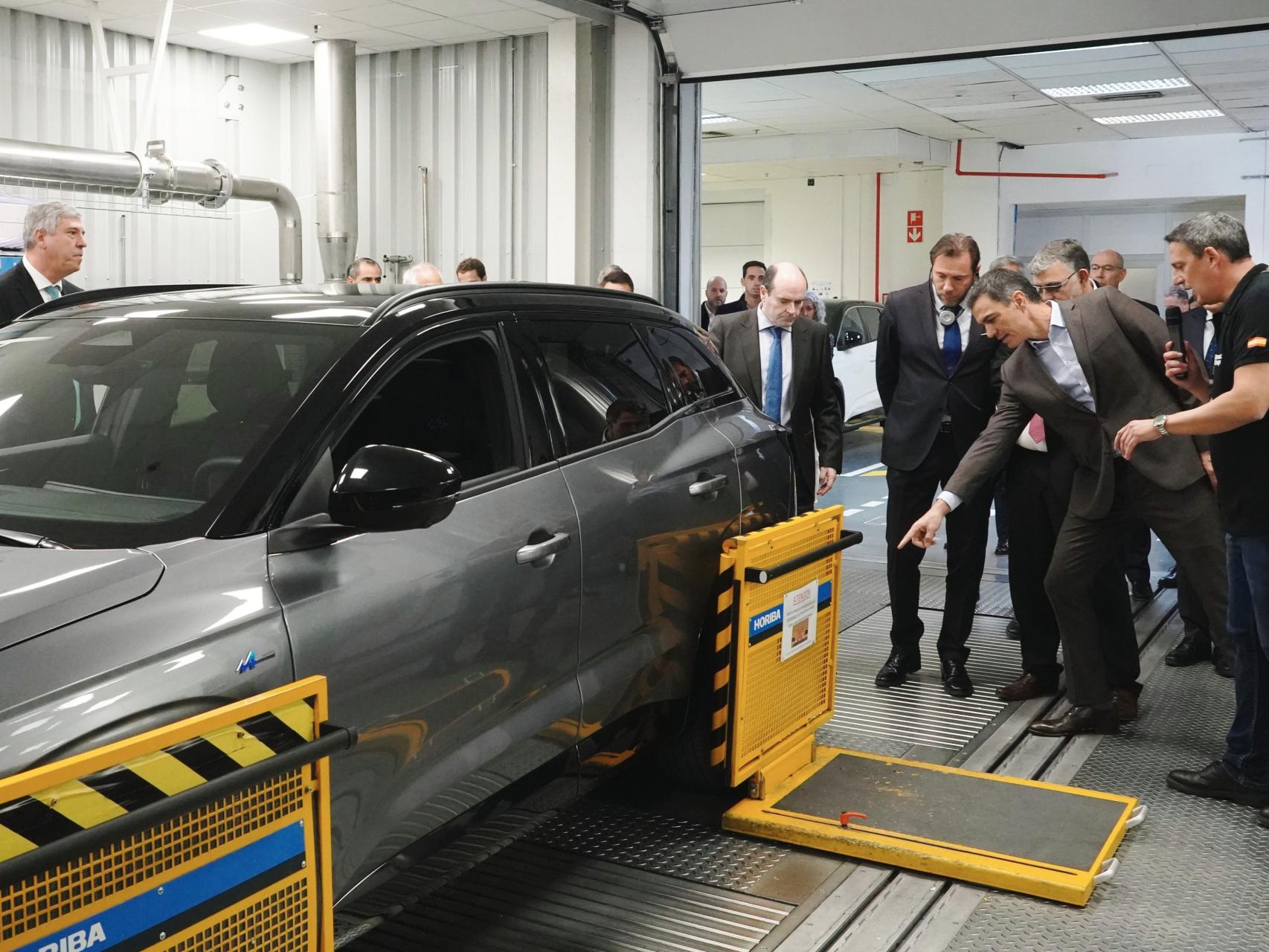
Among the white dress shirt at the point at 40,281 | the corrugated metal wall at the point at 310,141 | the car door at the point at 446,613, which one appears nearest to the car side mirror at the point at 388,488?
the car door at the point at 446,613

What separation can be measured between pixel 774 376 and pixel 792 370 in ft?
0.30

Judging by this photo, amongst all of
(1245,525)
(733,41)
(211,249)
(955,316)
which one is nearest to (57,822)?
(1245,525)

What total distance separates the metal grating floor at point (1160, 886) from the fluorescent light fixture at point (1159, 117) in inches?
471

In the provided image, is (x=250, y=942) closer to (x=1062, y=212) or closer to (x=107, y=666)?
(x=107, y=666)

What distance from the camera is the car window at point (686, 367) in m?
3.82

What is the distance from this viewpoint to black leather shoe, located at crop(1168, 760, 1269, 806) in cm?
406

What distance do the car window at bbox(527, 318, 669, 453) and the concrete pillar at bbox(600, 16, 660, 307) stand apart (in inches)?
210

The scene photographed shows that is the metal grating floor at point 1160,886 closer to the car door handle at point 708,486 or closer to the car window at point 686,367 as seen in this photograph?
the car door handle at point 708,486

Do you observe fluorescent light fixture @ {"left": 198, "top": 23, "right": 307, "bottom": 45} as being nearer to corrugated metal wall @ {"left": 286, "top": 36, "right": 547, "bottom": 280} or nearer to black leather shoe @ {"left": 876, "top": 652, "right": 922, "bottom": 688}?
corrugated metal wall @ {"left": 286, "top": 36, "right": 547, "bottom": 280}

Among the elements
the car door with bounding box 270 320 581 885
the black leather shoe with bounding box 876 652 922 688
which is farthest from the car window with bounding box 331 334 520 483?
the black leather shoe with bounding box 876 652 922 688

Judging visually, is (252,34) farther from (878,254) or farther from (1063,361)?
(878,254)

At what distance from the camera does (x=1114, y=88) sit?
12.9m

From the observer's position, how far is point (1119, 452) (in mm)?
4387

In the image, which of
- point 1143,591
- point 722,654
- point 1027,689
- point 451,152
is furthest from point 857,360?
point 722,654
